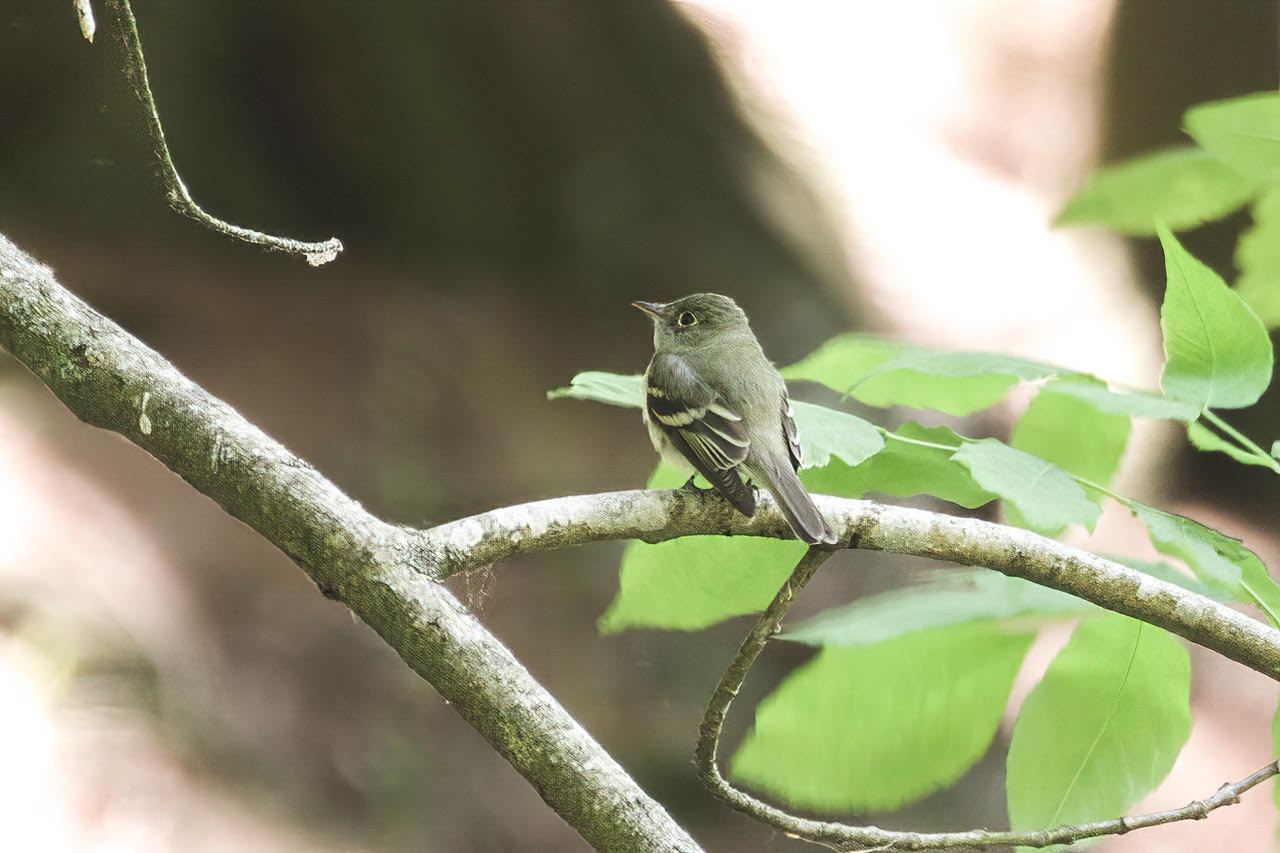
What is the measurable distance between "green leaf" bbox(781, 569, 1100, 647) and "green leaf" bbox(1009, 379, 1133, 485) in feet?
0.55

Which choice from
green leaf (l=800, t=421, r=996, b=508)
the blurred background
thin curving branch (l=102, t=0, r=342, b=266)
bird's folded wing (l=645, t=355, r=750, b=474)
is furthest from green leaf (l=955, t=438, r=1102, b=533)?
the blurred background

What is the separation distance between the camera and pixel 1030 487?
32.1 inches

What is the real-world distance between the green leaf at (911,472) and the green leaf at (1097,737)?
0.19 meters

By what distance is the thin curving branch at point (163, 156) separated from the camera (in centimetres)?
84

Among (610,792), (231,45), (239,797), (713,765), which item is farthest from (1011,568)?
(231,45)

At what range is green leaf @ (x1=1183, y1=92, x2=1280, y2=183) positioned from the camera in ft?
3.43

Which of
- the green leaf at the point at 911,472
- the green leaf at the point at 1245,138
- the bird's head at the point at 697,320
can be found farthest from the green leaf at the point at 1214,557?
the bird's head at the point at 697,320

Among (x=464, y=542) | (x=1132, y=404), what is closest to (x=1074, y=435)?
(x=1132, y=404)

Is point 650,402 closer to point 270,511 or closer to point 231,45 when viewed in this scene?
point 270,511

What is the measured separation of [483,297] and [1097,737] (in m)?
2.53

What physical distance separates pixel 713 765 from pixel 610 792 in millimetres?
250

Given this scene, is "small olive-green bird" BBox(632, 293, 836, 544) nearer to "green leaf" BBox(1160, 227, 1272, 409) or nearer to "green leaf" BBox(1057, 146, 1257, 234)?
"green leaf" BBox(1160, 227, 1272, 409)

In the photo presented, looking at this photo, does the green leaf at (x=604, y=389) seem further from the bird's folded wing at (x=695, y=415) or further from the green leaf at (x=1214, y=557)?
the green leaf at (x=1214, y=557)

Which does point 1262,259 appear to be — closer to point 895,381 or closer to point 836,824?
point 895,381
